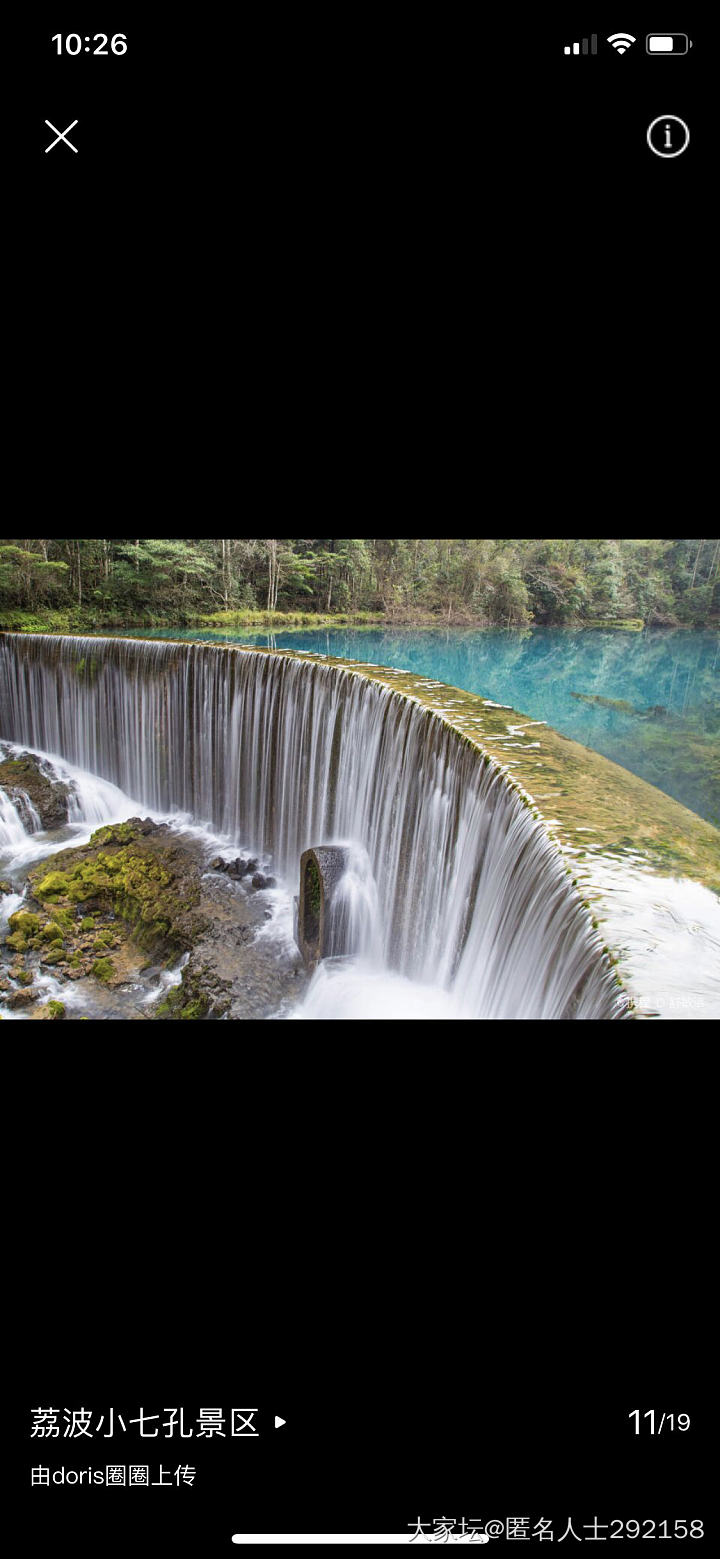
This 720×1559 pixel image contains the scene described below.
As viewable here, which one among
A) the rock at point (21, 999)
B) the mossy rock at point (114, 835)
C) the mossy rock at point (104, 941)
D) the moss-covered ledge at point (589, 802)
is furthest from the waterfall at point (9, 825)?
the moss-covered ledge at point (589, 802)

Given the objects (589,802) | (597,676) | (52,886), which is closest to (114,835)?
(52,886)

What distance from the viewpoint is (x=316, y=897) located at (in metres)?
4.71

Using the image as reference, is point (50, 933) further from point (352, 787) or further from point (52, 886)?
point (352, 787)

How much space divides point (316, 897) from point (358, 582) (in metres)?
10.3

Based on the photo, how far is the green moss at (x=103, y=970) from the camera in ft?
15.2

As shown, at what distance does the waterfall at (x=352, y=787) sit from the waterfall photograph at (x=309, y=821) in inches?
0.7

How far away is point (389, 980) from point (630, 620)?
45.0ft

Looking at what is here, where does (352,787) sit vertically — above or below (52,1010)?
above

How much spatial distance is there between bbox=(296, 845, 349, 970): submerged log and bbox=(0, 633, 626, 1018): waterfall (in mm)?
183

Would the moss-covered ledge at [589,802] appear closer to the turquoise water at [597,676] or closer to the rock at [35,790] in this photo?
the turquoise water at [597,676]

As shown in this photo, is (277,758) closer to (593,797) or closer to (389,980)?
(389,980)

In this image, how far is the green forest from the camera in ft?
30.7

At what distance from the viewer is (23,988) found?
176 inches

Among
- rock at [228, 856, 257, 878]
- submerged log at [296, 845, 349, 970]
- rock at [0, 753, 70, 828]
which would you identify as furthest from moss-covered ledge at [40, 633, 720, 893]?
rock at [0, 753, 70, 828]
